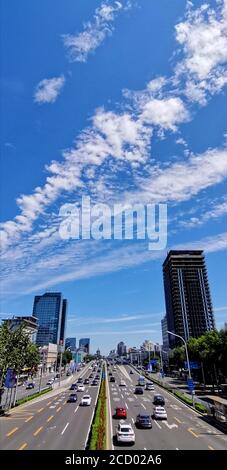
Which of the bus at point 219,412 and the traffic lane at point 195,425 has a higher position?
the bus at point 219,412

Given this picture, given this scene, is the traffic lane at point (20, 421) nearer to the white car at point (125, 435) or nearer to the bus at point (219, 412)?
the white car at point (125, 435)

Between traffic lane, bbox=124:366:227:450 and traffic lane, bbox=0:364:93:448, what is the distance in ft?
56.8

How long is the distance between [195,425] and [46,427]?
17439mm

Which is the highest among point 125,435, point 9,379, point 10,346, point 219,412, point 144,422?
point 10,346

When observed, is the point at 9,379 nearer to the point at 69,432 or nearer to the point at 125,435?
the point at 69,432

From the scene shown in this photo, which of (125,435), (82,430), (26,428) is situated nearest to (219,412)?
(82,430)

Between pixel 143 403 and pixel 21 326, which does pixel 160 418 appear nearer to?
pixel 143 403

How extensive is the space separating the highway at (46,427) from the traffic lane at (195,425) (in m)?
11.2

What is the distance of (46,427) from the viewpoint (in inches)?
1439

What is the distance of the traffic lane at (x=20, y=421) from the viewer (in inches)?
1212

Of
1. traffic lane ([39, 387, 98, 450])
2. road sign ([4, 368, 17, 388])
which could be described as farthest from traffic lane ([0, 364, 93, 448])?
road sign ([4, 368, 17, 388])

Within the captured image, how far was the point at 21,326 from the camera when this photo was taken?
54.0 meters

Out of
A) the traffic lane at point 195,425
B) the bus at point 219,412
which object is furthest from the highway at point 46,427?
the bus at point 219,412

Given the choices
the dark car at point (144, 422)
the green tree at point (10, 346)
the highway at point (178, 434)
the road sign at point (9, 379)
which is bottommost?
the highway at point (178, 434)
